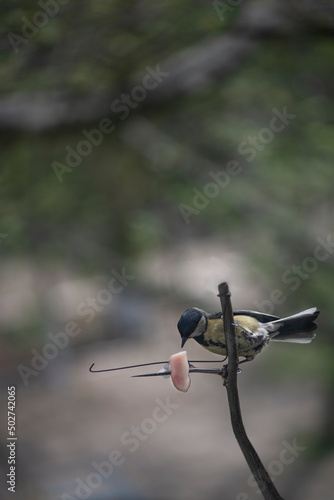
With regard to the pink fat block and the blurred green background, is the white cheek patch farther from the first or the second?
the blurred green background

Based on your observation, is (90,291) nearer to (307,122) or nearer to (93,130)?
(93,130)

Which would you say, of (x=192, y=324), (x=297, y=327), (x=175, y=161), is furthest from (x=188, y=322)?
(x=175, y=161)

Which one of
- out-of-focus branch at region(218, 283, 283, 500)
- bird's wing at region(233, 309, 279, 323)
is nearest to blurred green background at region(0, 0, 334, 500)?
bird's wing at region(233, 309, 279, 323)

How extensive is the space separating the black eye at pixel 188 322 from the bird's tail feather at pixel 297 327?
89mm

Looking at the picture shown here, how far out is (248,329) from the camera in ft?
1.87

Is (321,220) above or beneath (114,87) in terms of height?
beneath

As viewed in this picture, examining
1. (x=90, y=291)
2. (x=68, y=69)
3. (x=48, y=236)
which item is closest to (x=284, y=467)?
(x=90, y=291)

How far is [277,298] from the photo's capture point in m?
1.86

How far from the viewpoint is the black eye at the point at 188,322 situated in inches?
22.5

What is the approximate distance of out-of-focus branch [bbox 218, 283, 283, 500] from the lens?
1.51 feet

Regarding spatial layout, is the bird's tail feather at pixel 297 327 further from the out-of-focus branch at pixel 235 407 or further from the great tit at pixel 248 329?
the out-of-focus branch at pixel 235 407

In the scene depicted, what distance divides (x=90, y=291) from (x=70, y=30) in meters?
2.62

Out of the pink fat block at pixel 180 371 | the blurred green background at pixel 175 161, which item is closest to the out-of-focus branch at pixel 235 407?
the pink fat block at pixel 180 371

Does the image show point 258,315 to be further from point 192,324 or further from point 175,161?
point 175,161
